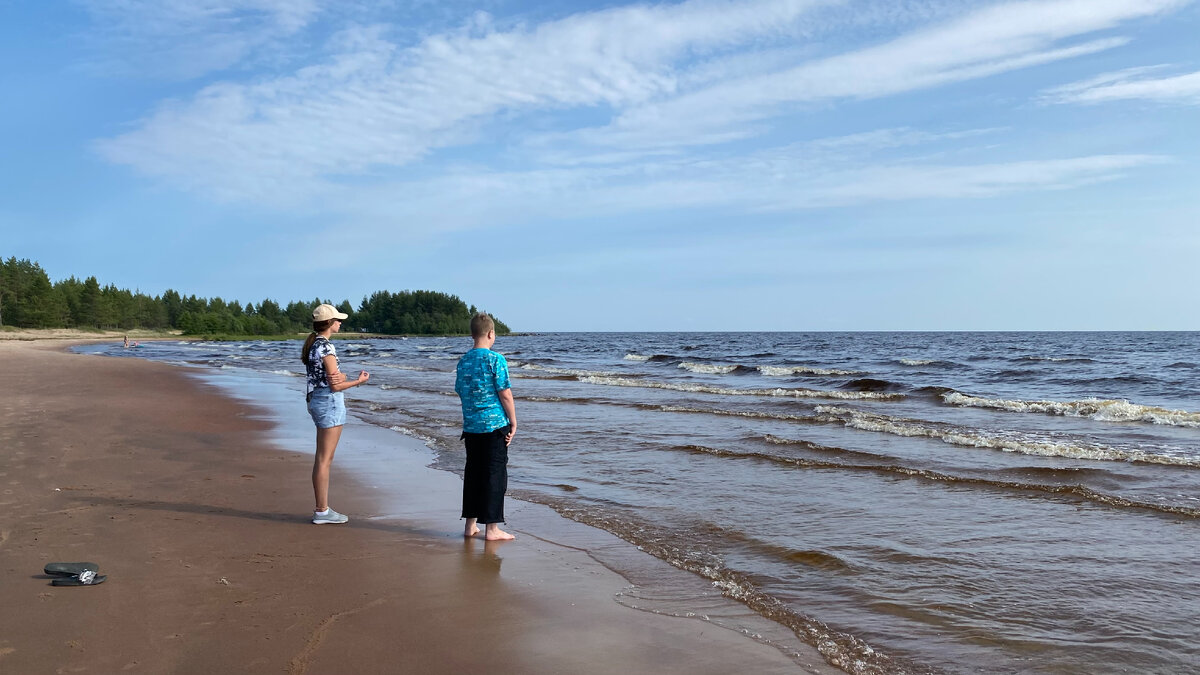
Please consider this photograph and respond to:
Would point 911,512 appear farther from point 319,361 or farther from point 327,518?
point 319,361

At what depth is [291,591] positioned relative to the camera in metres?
4.66

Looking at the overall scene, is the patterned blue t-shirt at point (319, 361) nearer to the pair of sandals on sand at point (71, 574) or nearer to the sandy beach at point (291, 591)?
the sandy beach at point (291, 591)

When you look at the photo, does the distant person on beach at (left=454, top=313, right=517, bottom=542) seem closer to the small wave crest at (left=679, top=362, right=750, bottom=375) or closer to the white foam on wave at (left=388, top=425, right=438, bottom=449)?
the white foam on wave at (left=388, top=425, right=438, bottom=449)

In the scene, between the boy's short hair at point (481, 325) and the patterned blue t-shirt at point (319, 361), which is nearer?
the boy's short hair at point (481, 325)

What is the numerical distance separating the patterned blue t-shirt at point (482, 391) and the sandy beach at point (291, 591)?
917 millimetres

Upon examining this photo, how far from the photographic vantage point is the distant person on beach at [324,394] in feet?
20.9

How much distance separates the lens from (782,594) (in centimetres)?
504

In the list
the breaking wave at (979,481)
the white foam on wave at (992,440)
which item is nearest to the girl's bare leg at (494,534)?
the breaking wave at (979,481)

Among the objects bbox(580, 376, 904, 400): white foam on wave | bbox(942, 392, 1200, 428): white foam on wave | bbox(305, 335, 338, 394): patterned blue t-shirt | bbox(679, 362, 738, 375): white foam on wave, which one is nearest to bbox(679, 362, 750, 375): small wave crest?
bbox(679, 362, 738, 375): white foam on wave

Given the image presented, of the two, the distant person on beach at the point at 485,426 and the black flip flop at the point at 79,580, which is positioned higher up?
the distant person on beach at the point at 485,426

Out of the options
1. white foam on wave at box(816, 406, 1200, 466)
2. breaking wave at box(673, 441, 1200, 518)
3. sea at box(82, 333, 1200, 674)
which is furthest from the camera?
white foam on wave at box(816, 406, 1200, 466)

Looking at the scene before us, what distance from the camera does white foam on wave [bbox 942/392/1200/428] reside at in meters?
14.8

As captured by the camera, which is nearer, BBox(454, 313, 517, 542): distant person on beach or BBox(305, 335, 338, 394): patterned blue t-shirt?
BBox(454, 313, 517, 542): distant person on beach

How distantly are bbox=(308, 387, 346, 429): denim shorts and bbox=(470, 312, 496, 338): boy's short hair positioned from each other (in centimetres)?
133
